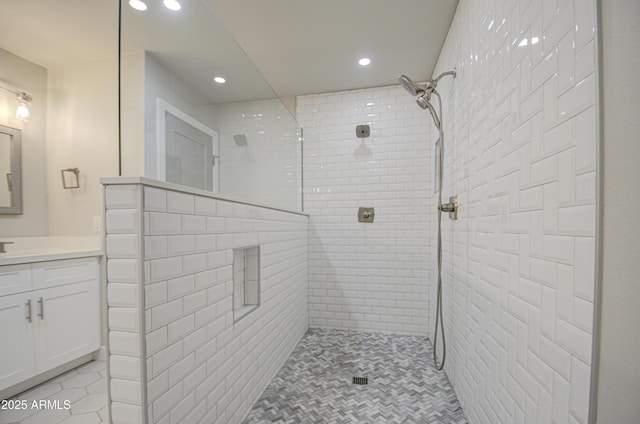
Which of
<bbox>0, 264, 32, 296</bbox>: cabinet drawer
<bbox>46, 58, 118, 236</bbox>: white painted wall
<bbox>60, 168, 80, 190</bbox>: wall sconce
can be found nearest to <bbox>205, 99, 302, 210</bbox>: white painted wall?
<bbox>46, 58, 118, 236</bbox>: white painted wall

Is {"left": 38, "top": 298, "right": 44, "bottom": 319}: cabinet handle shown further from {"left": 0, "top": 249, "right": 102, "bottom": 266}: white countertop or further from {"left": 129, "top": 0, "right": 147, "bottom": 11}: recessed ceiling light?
{"left": 129, "top": 0, "right": 147, "bottom": 11}: recessed ceiling light

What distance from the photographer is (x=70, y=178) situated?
2.45 m

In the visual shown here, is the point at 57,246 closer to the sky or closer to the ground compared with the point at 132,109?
closer to the ground

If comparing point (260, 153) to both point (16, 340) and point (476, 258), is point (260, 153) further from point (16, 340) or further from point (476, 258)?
point (16, 340)

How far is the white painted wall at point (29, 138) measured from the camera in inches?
88.7

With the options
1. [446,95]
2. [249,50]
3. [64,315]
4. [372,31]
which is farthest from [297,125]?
[64,315]

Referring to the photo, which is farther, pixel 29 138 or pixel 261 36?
pixel 29 138

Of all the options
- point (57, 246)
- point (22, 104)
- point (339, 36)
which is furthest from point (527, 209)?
point (22, 104)

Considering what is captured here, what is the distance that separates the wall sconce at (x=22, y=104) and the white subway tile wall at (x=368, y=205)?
2.51 meters

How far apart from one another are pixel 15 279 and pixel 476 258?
284 cm

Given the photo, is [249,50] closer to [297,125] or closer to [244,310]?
[297,125]

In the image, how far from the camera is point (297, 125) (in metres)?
2.96

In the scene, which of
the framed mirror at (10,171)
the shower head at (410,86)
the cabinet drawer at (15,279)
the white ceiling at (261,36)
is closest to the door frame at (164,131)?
the white ceiling at (261,36)

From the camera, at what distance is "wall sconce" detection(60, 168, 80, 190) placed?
7.98ft
